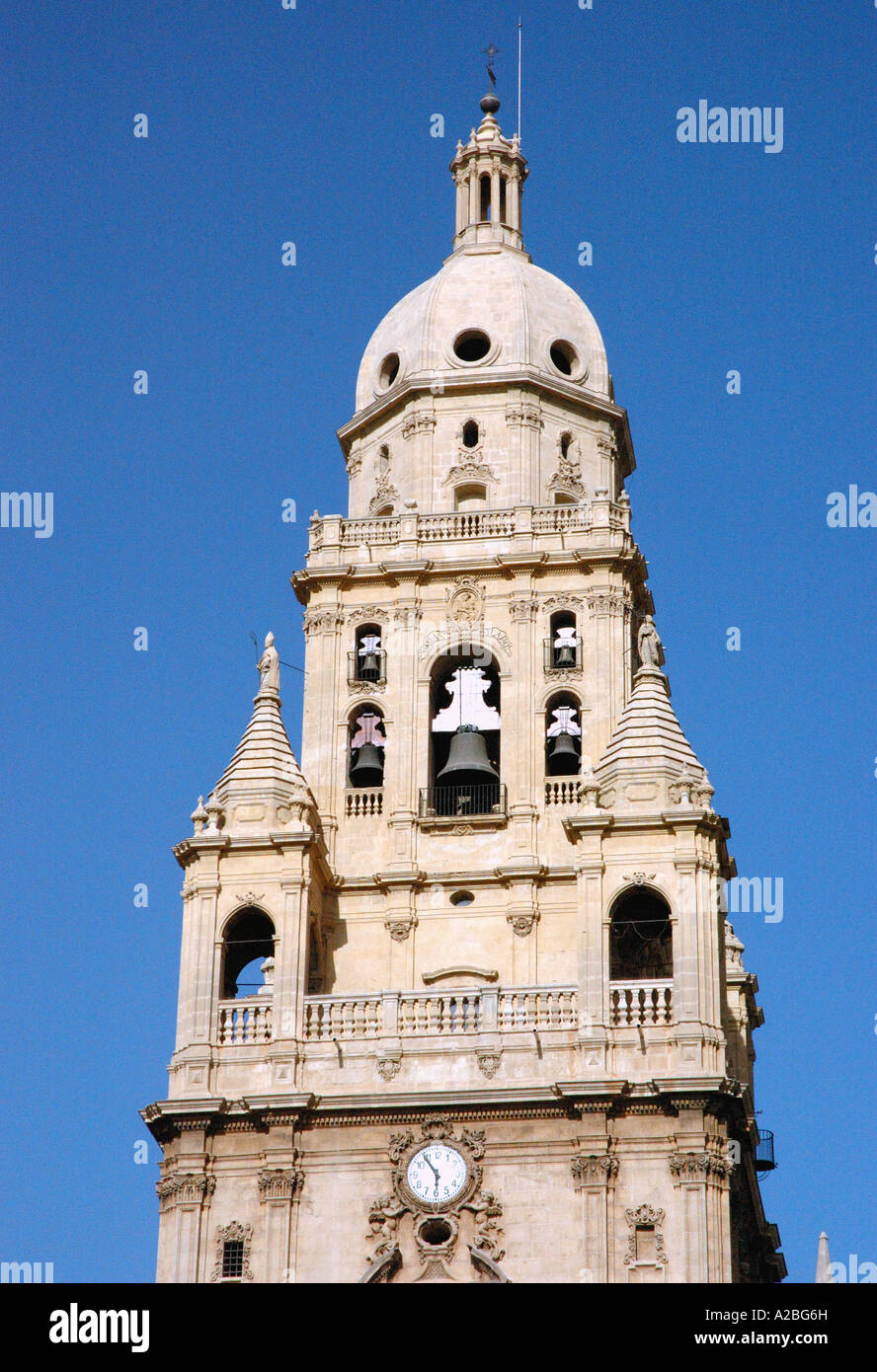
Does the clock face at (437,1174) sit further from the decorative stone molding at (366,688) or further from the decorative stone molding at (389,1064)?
the decorative stone molding at (366,688)

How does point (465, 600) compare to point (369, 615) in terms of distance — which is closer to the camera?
point (465, 600)

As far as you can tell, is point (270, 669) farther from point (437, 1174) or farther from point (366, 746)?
point (437, 1174)

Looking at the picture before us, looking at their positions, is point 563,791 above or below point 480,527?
below

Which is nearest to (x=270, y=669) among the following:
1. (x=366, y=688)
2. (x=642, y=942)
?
(x=366, y=688)

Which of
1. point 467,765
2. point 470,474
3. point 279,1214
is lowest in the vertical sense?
point 279,1214

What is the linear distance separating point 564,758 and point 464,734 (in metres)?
2.30

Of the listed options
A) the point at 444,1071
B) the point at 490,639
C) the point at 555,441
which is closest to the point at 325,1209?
the point at 444,1071

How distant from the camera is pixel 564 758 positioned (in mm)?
60781

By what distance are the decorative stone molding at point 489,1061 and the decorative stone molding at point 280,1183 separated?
406cm

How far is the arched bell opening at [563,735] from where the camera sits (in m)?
60.8

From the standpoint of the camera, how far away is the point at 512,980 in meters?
58.2

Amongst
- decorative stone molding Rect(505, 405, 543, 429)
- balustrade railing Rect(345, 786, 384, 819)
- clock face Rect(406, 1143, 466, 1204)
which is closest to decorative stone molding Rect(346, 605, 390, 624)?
balustrade railing Rect(345, 786, 384, 819)

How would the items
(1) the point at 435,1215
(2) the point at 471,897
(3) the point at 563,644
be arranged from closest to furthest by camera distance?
1. (1) the point at 435,1215
2. (2) the point at 471,897
3. (3) the point at 563,644
